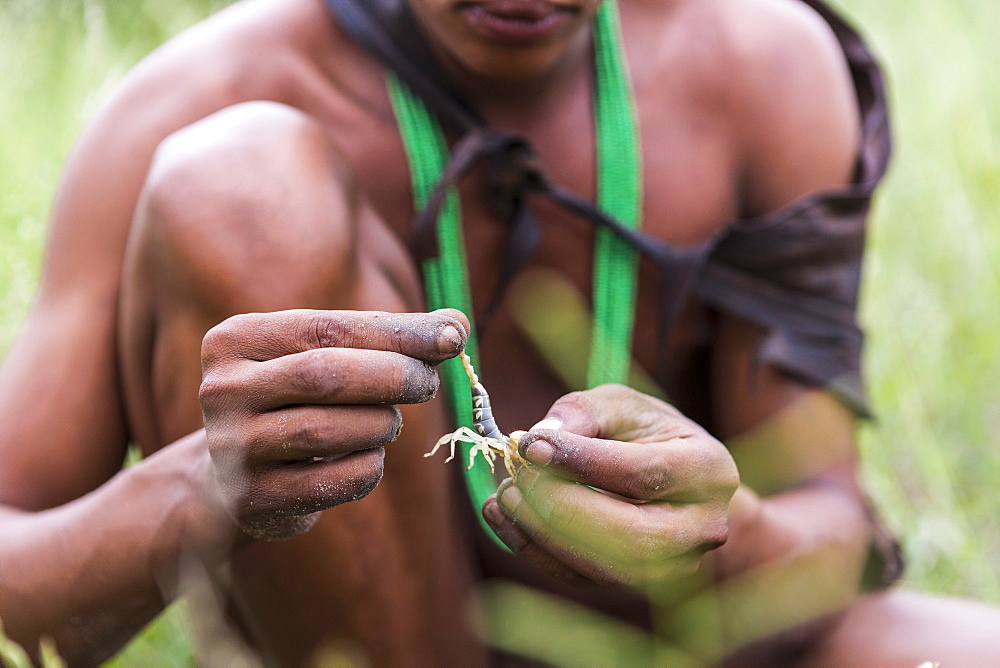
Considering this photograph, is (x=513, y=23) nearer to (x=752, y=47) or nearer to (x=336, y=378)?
(x=752, y=47)

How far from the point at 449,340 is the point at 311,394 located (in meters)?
0.12

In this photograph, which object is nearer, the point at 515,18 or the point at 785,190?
the point at 515,18

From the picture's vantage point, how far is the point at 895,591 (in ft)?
5.06

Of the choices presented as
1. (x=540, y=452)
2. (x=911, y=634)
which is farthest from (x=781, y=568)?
(x=540, y=452)

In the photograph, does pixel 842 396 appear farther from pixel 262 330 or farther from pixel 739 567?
pixel 262 330

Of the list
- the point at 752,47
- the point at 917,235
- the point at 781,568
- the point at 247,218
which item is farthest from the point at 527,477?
the point at 917,235

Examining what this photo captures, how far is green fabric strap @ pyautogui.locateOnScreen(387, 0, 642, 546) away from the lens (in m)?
1.40

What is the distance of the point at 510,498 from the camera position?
953mm

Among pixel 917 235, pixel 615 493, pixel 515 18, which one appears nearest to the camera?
pixel 615 493

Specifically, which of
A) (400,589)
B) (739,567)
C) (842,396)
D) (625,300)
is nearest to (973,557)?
(842,396)

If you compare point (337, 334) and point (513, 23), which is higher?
point (513, 23)

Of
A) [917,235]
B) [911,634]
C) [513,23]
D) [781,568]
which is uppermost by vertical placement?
[513,23]

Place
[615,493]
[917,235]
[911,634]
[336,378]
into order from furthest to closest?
[917,235] → [911,634] → [615,493] → [336,378]

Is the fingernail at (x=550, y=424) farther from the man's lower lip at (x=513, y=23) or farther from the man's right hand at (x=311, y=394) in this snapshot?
the man's lower lip at (x=513, y=23)
